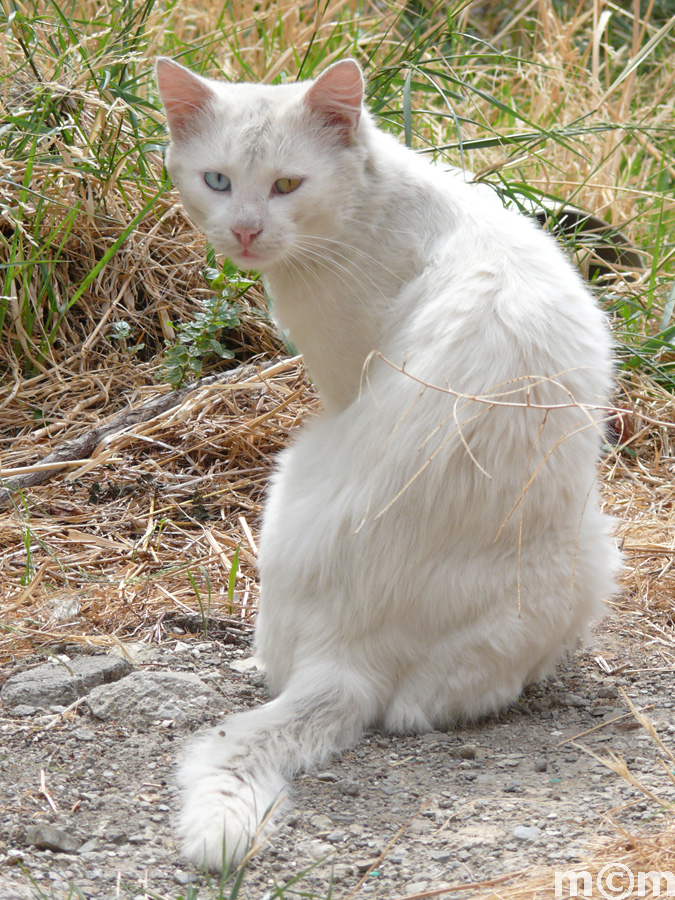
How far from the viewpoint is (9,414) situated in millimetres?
3486

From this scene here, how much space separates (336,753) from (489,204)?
1.28 m

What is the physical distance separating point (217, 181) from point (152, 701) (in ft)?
3.77

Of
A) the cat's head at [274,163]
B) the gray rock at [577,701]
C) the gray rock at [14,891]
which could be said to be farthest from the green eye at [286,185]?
the gray rock at [14,891]

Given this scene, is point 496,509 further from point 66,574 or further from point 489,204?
point 66,574

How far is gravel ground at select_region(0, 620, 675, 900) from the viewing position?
60.2 inches

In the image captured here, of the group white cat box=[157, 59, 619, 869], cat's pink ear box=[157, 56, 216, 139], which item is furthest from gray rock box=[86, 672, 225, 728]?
cat's pink ear box=[157, 56, 216, 139]

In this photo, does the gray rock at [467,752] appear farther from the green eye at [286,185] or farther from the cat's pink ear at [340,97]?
the cat's pink ear at [340,97]

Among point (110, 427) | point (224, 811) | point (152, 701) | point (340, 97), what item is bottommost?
point (110, 427)

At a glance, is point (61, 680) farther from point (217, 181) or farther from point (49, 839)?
point (217, 181)

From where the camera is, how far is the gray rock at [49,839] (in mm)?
1567

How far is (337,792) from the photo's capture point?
71.2 inches

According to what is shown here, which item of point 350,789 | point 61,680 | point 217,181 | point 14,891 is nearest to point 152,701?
point 61,680

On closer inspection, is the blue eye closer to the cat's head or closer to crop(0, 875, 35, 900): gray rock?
the cat's head

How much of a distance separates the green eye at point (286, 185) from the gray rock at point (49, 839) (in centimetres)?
135
